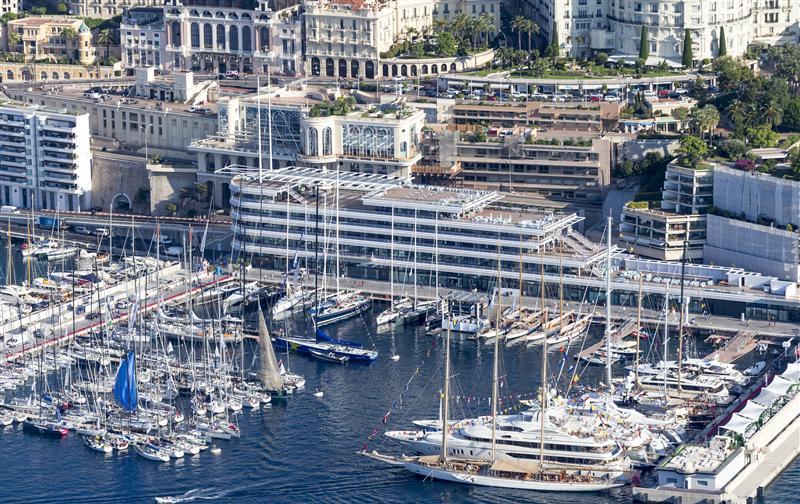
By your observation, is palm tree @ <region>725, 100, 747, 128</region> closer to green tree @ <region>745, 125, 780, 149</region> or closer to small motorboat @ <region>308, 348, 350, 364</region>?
green tree @ <region>745, 125, 780, 149</region>

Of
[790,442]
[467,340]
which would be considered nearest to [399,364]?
[467,340]

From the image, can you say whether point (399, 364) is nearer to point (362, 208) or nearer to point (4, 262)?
point (362, 208)

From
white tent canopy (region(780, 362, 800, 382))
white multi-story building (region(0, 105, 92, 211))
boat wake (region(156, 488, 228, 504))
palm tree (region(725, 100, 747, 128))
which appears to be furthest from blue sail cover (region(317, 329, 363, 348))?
white multi-story building (region(0, 105, 92, 211))

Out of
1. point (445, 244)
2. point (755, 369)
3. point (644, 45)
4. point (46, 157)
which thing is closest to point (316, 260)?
point (445, 244)

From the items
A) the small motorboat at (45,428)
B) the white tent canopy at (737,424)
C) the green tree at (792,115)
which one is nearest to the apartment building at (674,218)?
the green tree at (792,115)

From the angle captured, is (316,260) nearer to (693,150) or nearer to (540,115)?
(693,150)

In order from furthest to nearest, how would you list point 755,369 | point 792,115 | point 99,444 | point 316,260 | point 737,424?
point 792,115 → point 316,260 → point 755,369 → point 99,444 → point 737,424
